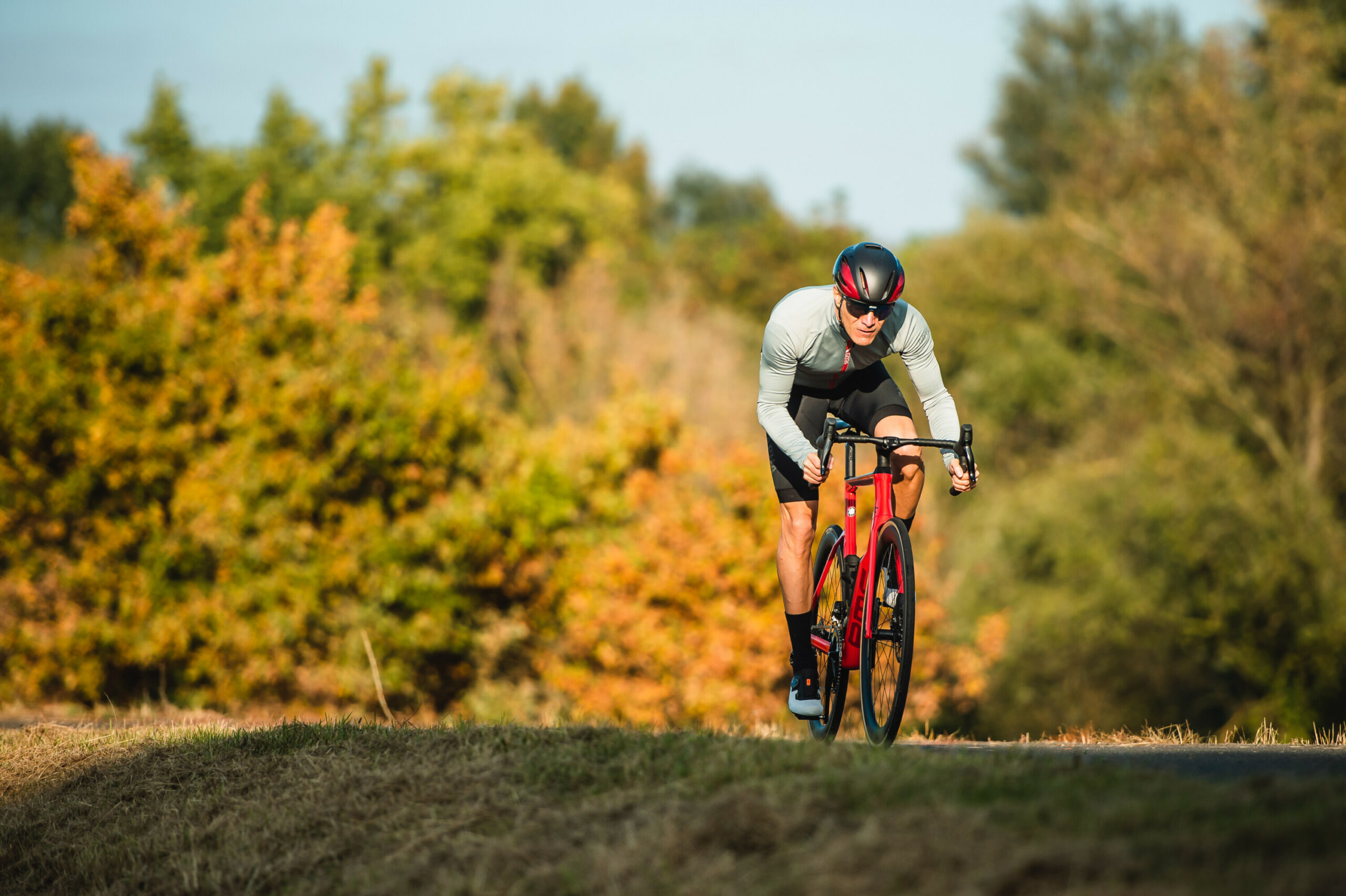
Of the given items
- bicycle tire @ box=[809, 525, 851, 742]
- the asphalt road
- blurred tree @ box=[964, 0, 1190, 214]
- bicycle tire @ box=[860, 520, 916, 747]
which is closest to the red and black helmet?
bicycle tire @ box=[860, 520, 916, 747]

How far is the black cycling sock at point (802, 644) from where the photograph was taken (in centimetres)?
632

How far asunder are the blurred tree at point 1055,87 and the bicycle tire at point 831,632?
153 ft

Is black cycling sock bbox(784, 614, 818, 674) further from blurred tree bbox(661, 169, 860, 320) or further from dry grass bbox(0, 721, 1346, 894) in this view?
blurred tree bbox(661, 169, 860, 320)

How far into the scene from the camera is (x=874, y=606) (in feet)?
18.4

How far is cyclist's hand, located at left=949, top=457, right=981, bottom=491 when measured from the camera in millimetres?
5641

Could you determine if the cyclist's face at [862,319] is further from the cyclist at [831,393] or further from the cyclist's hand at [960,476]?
the cyclist's hand at [960,476]

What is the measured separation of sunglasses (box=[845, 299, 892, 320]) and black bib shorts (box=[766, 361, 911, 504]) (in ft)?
1.52

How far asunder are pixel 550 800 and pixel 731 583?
15707 millimetres

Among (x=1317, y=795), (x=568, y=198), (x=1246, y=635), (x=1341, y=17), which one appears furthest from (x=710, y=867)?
(x=568, y=198)

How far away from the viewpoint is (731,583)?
20094mm

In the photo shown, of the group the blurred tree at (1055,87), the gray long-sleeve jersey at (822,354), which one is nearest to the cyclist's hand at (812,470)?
the gray long-sleeve jersey at (822,354)

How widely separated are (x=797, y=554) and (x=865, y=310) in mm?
1410

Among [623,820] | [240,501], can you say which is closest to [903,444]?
[623,820]

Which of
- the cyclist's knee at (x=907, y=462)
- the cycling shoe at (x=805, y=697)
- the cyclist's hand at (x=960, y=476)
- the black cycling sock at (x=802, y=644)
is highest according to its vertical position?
the cyclist's knee at (x=907, y=462)
